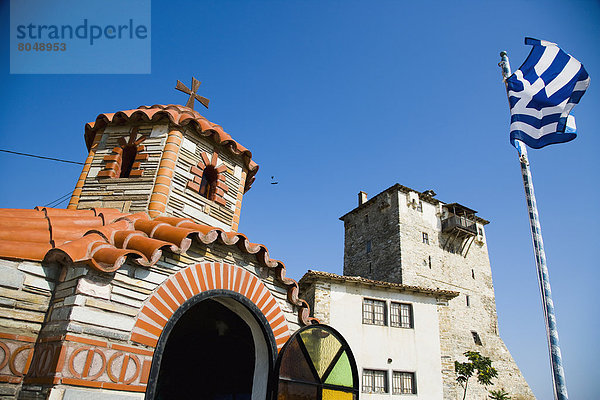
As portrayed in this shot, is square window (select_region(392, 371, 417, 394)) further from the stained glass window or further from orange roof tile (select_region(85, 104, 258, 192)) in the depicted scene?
orange roof tile (select_region(85, 104, 258, 192))

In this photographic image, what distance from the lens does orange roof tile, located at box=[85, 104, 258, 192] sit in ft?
27.3

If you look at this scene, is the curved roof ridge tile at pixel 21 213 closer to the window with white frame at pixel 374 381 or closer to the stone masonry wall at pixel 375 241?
the window with white frame at pixel 374 381

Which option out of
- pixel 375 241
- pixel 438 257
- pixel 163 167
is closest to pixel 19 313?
pixel 163 167

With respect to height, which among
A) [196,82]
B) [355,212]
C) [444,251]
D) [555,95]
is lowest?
[555,95]

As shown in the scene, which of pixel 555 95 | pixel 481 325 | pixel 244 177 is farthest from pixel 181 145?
pixel 481 325

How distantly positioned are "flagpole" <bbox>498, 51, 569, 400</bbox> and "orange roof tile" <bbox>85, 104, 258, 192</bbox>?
6.58 meters

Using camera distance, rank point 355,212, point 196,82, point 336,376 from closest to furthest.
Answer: point 336,376, point 196,82, point 355,212

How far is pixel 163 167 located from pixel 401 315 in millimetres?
13773

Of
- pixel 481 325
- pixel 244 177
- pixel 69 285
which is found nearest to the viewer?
pixel 69 285

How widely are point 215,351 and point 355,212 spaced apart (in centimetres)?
2700

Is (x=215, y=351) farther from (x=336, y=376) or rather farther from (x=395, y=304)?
(x=395, y=304)

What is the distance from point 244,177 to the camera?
31.3 ft

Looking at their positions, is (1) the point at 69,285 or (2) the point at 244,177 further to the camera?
(2) the point at 244,177

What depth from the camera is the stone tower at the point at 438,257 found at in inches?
1124
